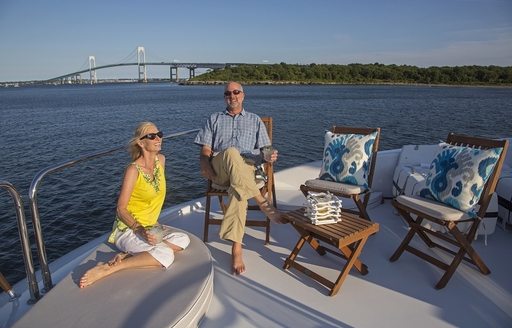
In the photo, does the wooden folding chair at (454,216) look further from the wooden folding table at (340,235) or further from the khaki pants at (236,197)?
the khaki pants at (236,197)

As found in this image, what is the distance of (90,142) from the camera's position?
1355 centimetres

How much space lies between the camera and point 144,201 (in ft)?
6.80

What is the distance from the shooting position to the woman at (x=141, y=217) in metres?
1.90

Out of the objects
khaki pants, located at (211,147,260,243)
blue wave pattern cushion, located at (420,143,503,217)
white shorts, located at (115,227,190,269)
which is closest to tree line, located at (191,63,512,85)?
blue wave pattern cushion, located at (420,143,503,217)

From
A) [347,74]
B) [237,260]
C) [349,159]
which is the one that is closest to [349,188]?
[349,159]

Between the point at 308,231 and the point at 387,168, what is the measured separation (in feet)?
6.18

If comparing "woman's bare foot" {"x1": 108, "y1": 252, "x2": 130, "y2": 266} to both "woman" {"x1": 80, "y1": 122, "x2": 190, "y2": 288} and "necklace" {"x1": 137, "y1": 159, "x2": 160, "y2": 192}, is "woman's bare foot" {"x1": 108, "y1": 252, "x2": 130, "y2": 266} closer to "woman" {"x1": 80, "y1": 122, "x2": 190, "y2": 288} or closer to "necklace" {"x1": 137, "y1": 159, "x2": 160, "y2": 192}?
"woman" {"x1": 80, "y1": 122, "x2": 190, "y2": 288}

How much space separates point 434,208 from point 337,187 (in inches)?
29.1

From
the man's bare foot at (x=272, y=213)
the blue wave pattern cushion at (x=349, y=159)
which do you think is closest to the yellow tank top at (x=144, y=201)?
the man's bare foot at (x=272, y=213)

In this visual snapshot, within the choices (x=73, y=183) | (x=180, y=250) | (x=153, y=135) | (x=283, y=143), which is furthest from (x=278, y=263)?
(x=283, y=143)

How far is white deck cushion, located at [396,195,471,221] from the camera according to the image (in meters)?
2.15

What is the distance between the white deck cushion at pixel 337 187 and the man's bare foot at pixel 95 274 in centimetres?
167

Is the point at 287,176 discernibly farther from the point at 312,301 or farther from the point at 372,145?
the point at 312,301

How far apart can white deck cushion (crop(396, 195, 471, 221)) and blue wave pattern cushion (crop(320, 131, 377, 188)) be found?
1.58ft
